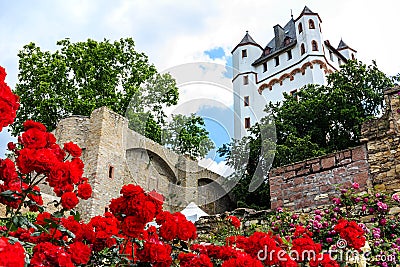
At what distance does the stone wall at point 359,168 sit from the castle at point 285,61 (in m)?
17.1

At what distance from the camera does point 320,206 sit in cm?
511

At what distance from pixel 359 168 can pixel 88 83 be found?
14.1m

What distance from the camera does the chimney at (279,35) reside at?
2819cm

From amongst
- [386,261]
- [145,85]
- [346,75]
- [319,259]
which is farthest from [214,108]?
[145,85]

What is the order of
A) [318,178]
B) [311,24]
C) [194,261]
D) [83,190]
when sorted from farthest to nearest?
[311,24] → [318,178] → [83,190] → [194,261]

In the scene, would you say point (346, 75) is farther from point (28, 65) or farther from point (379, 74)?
point (28, 65)

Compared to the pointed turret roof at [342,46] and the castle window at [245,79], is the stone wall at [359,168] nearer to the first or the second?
the castle window at [245,79]

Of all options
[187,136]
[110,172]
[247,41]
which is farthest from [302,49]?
[110,172]

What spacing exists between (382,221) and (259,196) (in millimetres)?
9532

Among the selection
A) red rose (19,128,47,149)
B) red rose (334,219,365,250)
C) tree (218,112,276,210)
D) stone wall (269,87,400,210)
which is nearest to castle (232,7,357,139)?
tree (218,112,276,210)

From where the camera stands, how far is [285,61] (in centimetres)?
2641

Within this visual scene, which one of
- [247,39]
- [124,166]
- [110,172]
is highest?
[247,39]

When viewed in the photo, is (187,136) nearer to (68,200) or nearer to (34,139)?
(68,200)
